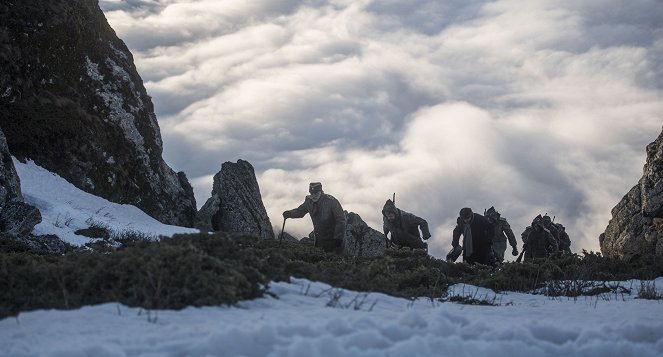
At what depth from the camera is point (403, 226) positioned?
2203cm

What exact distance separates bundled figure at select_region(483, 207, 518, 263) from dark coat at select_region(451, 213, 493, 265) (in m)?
1.00

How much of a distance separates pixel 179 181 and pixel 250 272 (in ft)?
71.8

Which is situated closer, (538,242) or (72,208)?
(72,208)

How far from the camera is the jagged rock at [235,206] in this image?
2933 centimetres

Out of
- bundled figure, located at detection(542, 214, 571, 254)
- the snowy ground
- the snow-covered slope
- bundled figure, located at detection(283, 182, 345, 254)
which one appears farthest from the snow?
bundled figure, located at detection(542, 214, 571, 254)

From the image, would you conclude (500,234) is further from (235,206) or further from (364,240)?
(235,206)

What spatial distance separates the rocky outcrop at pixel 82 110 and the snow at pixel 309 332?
1845 centimetres

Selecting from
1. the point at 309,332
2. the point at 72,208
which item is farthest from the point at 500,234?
the point at 309,332

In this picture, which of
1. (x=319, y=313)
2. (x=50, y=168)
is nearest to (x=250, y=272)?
(x=319, y=313)

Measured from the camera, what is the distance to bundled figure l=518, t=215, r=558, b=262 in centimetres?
2422

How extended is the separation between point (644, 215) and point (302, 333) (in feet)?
75.7

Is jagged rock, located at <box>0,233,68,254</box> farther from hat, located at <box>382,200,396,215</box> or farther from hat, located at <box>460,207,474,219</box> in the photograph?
hat, located at <box>460,207,474,219</box>

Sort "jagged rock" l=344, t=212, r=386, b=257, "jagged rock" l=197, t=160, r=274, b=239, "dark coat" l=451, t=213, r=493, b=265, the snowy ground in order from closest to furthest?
the snowy ground → "dark coat" l=451, t=213, r=493, b=265 → "jagged rock" l=344, t=212, r=386, b=257 → "jagged rock" l=197, t=160, r=274, b=239

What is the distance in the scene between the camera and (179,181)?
2794cm
